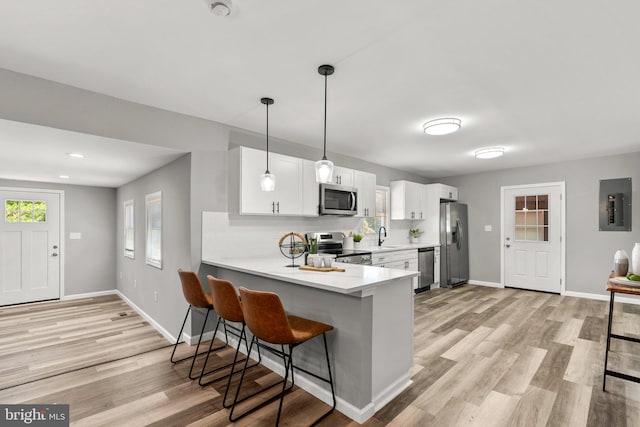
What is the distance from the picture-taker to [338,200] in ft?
14.6

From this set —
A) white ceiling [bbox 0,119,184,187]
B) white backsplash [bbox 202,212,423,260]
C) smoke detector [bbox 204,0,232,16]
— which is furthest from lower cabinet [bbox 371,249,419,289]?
smoke detector [bbox 204,0,232,16]

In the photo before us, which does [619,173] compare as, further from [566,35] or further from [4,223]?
[4,223]

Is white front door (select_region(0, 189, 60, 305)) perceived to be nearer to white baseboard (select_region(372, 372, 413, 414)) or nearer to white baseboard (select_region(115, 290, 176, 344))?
white baseboard (select_region(115, 290, 176, 344))

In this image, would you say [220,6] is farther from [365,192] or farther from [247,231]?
[365,192]

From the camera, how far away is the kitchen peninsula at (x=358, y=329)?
2.04m

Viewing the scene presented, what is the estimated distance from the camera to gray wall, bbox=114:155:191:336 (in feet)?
11.1

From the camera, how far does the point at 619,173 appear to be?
16.5ft

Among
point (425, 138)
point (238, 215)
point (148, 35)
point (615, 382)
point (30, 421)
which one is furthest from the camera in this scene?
point (425, 138)

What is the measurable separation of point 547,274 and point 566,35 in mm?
5160

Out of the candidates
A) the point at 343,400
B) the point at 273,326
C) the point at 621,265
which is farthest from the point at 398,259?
the point at 273,326

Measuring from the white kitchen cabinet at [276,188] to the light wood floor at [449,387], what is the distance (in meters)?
1.57

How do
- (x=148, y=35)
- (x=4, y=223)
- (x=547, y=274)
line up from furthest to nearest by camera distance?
(x=547, y=274)
(x=4, y=223)
(x=148, y=35)

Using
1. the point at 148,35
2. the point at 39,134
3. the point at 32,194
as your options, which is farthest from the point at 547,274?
the point at 32,194

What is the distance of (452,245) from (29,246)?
24.3ft
